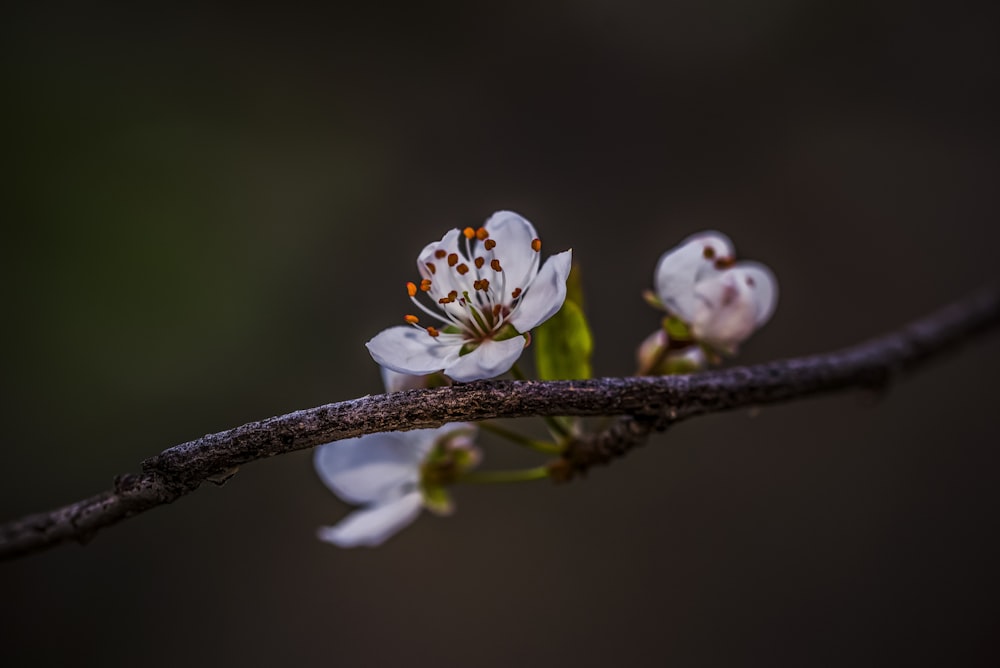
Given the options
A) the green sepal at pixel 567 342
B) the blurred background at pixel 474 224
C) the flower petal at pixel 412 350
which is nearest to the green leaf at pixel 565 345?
the green sepal at pixel 567 342

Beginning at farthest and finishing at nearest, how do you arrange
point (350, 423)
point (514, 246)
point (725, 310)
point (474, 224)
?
point (474, 224) → point (725, 310) → point (514, 246) → point (350, 423)

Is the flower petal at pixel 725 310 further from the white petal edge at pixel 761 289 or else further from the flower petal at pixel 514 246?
the flower petal at pixel 514 246

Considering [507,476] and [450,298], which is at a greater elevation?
[450,298]

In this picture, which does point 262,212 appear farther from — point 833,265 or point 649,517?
point 833,265

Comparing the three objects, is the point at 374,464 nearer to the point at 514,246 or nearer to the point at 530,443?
the point at 530,443

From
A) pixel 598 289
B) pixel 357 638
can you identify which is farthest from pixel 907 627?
pixel 357 638

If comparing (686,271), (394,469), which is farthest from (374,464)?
(686,271)
